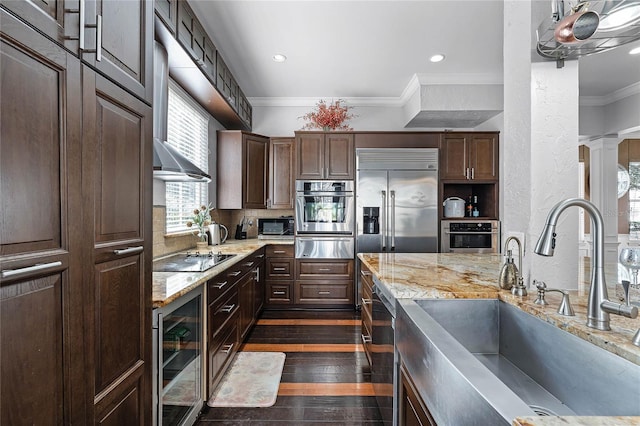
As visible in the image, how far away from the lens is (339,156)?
4.34 meters

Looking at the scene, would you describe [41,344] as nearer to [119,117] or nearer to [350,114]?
[119,117]

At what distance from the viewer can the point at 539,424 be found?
54 cm

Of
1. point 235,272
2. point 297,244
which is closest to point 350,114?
point 297,244

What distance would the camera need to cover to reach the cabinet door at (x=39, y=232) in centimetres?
70

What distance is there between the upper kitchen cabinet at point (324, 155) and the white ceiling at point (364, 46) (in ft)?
2.34

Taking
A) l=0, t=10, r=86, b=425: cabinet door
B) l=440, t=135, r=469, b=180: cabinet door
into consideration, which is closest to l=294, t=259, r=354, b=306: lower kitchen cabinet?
l=440, t=135, r=469, b=180: cabinet door

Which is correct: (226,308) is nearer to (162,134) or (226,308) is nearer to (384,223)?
(162,134)

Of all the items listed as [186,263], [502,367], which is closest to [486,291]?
[502,367]

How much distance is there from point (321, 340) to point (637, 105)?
482 centimetres

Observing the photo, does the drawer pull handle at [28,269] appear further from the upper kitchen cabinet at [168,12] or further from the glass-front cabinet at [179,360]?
the upper kitchen cabinet at [168,12]

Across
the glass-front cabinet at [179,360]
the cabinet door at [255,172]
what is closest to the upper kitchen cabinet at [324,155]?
the cabinet door at [255,172]

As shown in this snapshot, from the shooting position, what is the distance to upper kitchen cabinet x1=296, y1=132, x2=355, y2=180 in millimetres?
4332

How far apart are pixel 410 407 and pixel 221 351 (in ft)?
5.18

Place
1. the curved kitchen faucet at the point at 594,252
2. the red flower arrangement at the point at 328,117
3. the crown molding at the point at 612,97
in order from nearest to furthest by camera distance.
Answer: the curved kitchen faucet at the point at 594,252, the crown molding at the point at 612,97, the red flower arrangement at the point at 328,117
